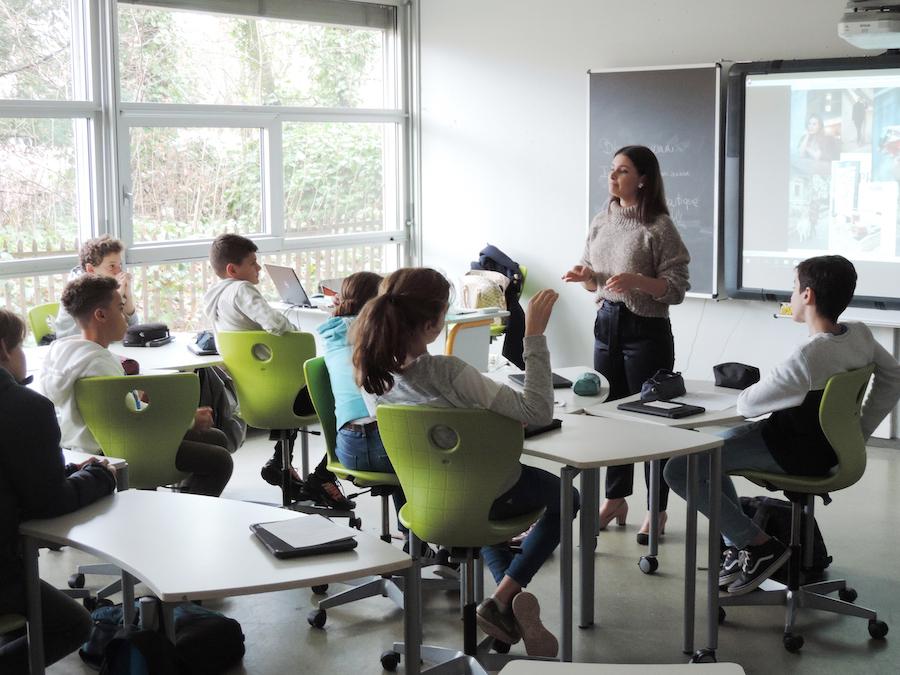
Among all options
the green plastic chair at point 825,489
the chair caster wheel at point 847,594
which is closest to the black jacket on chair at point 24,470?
the green plastic chair at point 825,489

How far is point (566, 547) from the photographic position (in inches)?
120

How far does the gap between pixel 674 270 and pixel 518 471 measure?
1439 mm

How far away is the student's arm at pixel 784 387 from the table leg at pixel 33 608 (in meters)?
2.08

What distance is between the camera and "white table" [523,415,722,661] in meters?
3.00

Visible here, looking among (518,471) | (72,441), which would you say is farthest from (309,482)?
(518,471)

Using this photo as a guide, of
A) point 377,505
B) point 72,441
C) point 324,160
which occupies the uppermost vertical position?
point 324,160

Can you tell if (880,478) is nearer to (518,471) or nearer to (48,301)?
(518,471)

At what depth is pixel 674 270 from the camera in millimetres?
4109

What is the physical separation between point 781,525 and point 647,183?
1332 millimetres

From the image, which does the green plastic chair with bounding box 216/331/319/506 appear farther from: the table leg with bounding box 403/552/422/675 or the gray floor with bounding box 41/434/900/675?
the table leg with bounding box 403/552/422/675

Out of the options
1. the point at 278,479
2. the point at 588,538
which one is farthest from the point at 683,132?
the point at 588,538

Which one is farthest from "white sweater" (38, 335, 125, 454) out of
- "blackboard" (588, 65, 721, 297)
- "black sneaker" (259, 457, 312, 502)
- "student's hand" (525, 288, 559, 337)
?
"blackboard" (588, 65, 721, 297)

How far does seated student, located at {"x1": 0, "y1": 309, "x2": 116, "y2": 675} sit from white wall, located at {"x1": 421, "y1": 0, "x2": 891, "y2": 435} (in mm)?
4333

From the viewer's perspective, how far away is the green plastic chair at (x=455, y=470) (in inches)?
112
